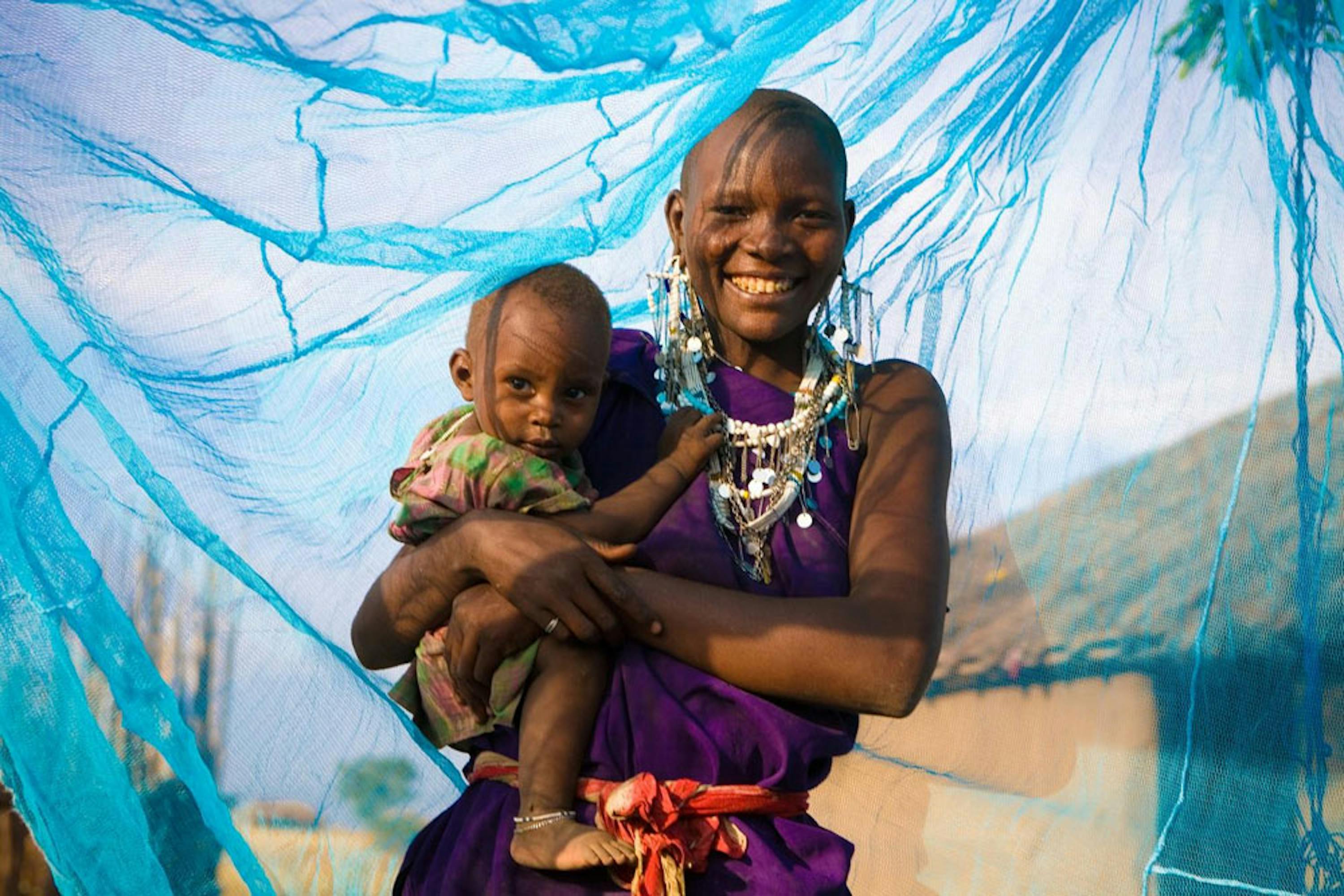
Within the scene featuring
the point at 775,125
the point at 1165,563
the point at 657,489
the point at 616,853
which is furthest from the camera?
the point at 1165,563

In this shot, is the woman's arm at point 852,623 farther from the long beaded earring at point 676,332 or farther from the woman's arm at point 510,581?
the long beaded earring at point 676,332

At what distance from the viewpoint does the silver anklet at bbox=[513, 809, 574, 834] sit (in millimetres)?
2287

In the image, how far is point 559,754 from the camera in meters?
2.32

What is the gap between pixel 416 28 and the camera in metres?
2.56

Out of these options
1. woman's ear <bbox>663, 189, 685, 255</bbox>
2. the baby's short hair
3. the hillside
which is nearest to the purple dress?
the baby's short hair

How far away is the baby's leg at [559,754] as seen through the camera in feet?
7.43

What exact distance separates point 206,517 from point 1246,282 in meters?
2.00

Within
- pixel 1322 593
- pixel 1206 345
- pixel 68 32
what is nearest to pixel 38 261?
pixel 68 32

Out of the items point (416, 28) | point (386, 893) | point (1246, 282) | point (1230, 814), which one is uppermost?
point (416, 28)

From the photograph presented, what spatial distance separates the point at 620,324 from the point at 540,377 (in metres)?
0.57

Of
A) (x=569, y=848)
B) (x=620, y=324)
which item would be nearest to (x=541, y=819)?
(x=569, y=848)

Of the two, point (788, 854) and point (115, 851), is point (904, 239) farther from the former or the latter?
point (115, 851)

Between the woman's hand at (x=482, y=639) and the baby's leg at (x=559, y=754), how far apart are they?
0.15 feet

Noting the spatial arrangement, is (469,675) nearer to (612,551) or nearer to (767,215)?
(612,551)
